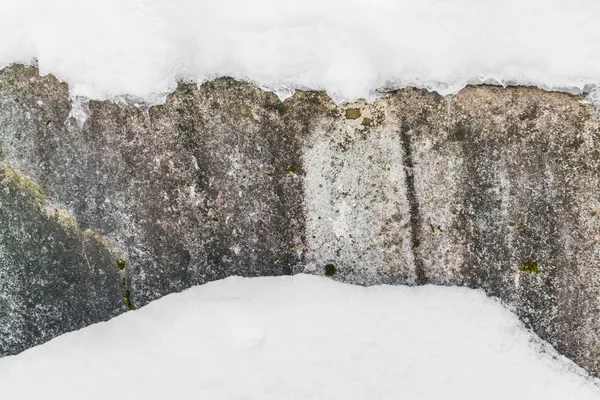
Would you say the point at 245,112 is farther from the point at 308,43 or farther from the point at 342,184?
the point at 342,184

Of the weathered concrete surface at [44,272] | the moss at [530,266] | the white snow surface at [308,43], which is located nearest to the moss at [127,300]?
the weathered concrete surface at [44,272]

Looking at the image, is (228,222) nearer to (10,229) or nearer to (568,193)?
(10,229)

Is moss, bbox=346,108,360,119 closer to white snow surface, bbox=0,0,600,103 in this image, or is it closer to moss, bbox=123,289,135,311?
white snow surface, bbox=0,0,600,103

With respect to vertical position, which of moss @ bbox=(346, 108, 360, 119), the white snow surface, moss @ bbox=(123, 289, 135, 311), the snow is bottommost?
the snow

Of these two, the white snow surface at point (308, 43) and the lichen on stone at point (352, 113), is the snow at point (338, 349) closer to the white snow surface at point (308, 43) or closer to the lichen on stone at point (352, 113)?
the lichen on stone at point (352, 113)

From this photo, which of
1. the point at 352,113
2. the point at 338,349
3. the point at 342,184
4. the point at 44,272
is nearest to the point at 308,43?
the point at 352,113

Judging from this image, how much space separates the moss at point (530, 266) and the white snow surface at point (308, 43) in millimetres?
659

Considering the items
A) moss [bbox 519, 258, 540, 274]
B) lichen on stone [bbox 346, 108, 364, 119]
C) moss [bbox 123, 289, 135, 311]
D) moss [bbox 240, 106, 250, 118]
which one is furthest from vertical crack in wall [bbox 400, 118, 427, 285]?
moss [bbox 123, 289, 135, 311]

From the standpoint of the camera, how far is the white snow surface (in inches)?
79.7

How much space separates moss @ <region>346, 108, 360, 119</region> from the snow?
0.65 meters

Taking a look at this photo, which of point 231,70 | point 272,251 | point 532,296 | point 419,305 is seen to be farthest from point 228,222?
point 532,296

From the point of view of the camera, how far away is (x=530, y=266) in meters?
2.16

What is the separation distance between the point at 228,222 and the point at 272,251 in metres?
0.21

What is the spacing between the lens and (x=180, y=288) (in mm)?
2277
